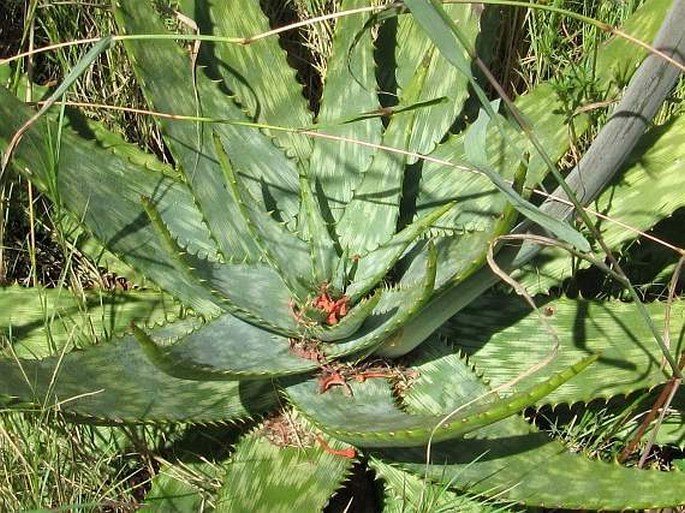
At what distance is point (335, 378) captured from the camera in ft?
5.08

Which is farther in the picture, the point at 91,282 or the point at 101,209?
the point at 91,282

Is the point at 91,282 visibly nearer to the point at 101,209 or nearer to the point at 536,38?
the point at 101,209

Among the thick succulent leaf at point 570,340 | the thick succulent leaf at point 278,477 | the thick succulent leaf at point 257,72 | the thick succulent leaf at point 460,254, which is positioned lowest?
the thick succulent leaf at point 278,477

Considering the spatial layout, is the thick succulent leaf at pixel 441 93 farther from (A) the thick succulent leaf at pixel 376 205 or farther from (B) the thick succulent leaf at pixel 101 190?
(B) the thick succulent leaf at pixel 101 190

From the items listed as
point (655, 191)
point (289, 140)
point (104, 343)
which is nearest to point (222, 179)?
point (289, 140)

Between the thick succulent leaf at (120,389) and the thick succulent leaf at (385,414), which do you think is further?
the thick succulent leaf at (120,389)

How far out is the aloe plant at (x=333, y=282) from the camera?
1.44 meters

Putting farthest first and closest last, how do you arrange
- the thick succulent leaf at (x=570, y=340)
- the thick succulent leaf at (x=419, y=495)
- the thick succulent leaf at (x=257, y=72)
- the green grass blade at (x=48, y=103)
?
the thick succulent leaf at (x=257, y=72) → the thick succulent leaf at (x=570, y=340) → the thick succulent leaf at (x=419, y=495) → the green grass blade at (x=48, y=103)

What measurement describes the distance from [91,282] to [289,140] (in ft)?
1.61

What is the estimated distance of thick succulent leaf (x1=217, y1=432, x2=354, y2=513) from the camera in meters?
1.47

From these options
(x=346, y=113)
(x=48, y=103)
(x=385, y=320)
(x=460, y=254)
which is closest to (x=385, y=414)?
(x=385, y=320)

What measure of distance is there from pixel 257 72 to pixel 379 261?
47cm

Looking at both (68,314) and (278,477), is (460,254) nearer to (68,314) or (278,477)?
(278,477)

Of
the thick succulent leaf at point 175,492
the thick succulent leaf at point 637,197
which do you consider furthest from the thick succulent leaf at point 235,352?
the thick succulent leaf at point 637,197
